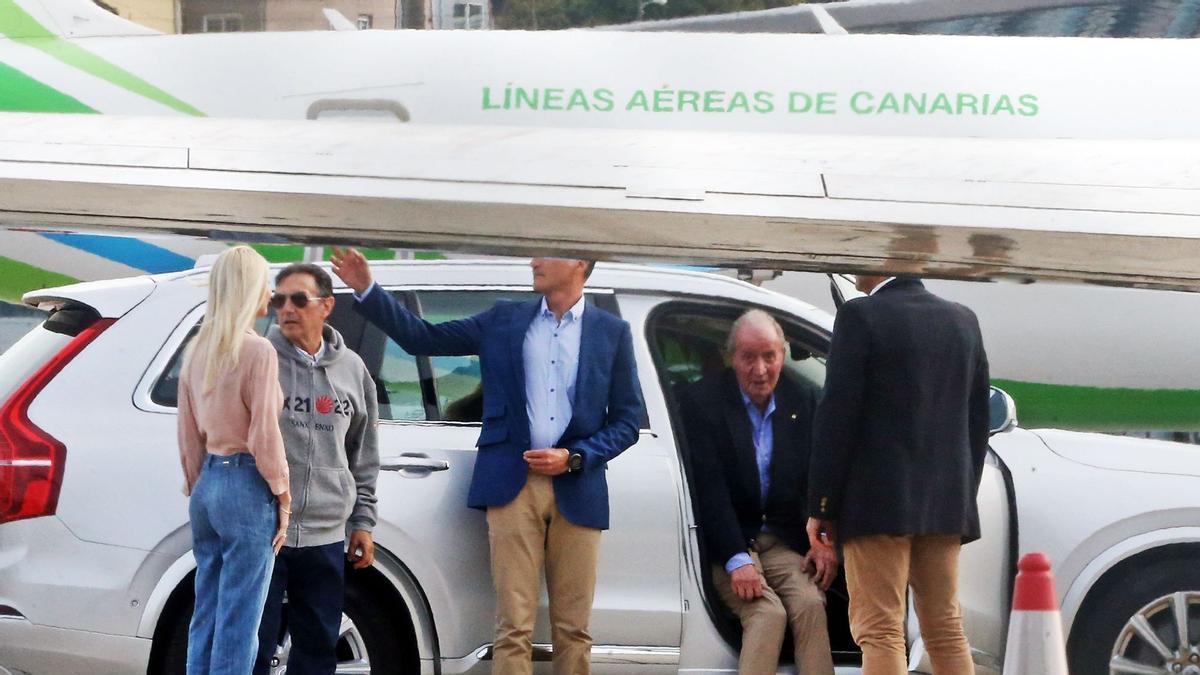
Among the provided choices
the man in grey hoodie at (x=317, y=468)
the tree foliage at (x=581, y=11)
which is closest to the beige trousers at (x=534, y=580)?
the man in grey hoodie at (x=317, y=468)

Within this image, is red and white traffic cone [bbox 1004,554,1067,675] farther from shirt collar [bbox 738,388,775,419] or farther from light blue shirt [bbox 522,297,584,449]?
light blue shirt [bbox 522,297,584,449]

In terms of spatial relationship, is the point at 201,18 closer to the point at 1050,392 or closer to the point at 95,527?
the point at 95,527

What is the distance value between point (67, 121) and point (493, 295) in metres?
2.01

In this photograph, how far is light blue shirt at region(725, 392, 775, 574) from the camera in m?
4.99

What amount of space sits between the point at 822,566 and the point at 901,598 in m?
0.58

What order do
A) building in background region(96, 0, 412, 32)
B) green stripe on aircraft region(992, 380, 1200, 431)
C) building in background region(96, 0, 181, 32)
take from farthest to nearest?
green stripe on aircraft region(992, 380, 1200, 431), building in background region(96, 0, 181, 32), building in background region(96, 0, 412, 32)

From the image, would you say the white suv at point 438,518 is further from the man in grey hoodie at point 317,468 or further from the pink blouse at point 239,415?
the pink blouse at point 239,415

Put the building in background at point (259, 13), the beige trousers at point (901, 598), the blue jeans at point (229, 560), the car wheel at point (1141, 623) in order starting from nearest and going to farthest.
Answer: the building in background at point (259, 13)
the blue jeans at point (229, 560)
the beige trousers at point (901, 598)
the car wheel at point (1141, 623)

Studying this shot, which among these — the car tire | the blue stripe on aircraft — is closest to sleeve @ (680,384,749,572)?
the car tire

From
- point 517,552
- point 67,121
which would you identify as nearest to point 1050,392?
point 517,552

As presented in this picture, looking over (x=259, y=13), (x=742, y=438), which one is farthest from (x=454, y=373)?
(x=259, y=13)

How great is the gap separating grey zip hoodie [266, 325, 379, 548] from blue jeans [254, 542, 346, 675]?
0.16ft

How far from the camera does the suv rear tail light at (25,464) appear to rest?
4.45m

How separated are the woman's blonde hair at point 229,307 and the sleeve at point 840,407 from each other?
65.2 inches
